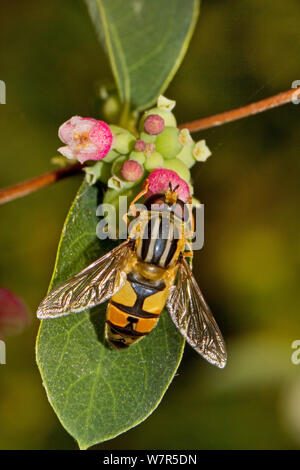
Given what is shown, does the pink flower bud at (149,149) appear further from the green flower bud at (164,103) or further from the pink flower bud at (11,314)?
A: the pink flower bud at (11,314)

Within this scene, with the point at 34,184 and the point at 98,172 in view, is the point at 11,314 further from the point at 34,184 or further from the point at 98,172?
the point at 98,172

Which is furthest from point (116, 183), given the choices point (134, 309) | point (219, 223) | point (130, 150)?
point (219, 223)

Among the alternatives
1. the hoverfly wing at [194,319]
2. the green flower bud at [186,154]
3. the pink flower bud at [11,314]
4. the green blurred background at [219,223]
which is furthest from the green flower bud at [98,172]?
the green blurred background at [219,223]

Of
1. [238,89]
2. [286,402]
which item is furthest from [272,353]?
[238,89]

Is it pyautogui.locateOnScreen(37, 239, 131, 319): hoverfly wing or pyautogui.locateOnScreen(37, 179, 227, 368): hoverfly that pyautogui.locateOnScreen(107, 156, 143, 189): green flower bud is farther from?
pyautogui.locateOnScreen(37, 239, 131, 319): hoverfly wing

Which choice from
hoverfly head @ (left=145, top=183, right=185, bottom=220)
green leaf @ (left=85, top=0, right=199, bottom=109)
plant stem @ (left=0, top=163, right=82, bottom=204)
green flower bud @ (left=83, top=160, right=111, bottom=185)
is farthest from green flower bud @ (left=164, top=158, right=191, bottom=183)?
green leaf @ (left=85, top=0, right=199, bottom=109)
